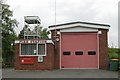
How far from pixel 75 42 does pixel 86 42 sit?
42.2 inches

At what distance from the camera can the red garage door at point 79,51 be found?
97.7 ft

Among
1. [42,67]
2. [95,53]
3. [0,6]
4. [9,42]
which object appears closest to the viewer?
[42,67]

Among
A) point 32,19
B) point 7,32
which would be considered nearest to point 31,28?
point 32,19

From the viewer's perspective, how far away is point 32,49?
89.9 ft

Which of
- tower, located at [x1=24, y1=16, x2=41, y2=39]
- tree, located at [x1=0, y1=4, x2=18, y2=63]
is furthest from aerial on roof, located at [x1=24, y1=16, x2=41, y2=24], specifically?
tree, located at [x1=0, y1=4, x2=18, y2=63]

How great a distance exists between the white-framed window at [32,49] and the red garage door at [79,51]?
3.35 meters

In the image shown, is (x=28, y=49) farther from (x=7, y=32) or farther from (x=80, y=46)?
(x=7, y=32)

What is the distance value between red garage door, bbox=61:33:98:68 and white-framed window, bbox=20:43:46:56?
132 inches

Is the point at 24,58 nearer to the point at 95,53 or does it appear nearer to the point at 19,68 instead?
the point at 19,68

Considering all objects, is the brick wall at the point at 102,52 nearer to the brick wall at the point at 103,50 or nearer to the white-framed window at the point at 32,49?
the brick wall at the point at 103,50

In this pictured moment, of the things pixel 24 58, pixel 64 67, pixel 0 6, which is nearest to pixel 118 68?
pixel 64 67

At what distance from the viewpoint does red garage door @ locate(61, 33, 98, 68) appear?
29766mm

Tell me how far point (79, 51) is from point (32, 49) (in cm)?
502

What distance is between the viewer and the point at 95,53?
2980 centimetres
